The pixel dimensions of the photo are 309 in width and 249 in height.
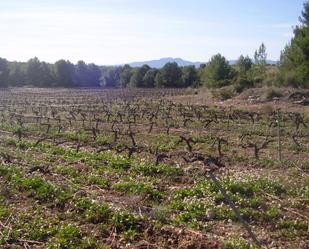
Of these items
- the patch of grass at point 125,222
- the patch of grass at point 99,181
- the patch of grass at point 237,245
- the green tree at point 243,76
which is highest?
the green tree at point 243,76

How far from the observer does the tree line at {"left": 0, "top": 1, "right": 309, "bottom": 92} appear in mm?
37375

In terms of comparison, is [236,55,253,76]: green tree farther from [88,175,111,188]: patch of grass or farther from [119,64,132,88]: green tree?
[88,175,111,188]: patch of grass

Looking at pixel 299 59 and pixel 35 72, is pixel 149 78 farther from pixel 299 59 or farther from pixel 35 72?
pixel 299 59

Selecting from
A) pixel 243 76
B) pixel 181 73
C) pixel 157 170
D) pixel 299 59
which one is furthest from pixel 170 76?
pixel 157 170

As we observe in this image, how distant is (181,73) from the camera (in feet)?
274

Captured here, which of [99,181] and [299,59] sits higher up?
[299,59]

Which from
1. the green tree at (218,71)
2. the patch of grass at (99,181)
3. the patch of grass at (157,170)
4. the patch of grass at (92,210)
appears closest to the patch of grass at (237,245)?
the patch of grass at (92,210)

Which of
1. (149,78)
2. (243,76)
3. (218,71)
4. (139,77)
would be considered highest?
(218,71)

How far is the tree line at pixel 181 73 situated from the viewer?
123 ft

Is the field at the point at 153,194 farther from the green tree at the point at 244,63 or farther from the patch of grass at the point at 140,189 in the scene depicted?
the green tree at the point at 244,63

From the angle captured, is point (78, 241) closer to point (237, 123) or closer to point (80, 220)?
point (80, 220)

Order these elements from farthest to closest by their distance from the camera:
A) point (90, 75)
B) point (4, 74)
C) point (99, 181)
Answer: point (90, 75) → point (4, 74) → point (99, 181)

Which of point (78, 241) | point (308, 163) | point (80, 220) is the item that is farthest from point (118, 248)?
point (308, 163)

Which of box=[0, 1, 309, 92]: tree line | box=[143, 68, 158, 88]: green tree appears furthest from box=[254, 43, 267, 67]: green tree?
box=[143, 68, 158, 88]: green tree
